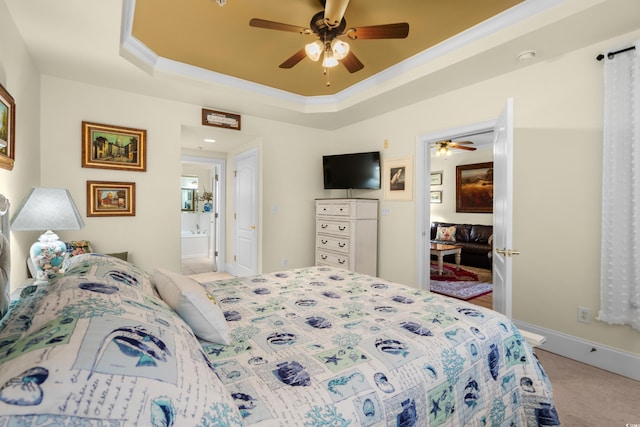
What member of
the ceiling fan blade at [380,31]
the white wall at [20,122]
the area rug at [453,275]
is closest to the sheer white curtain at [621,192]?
the ceiling fan blade at [380,31]

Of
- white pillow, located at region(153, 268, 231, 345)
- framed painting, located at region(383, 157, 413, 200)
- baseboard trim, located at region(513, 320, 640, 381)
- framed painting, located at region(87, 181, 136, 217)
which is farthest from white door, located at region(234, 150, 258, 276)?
baseboard trim, located at region(513, 320, 640, 381)

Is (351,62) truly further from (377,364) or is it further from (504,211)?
(377,364)

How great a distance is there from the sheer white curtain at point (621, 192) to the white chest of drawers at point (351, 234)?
2334 millimetres

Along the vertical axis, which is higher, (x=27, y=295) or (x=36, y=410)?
(x=36, y=410)

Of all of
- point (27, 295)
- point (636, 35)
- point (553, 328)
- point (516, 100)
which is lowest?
point (553, 328)

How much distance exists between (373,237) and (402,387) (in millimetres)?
3170

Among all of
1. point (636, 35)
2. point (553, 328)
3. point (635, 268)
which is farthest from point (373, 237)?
point (636, 35)

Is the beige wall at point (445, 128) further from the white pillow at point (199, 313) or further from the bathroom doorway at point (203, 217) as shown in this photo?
the bathroom doorway at point (203, 217)

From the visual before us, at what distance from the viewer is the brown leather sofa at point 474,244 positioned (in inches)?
221

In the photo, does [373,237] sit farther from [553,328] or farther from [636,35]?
[636,35]

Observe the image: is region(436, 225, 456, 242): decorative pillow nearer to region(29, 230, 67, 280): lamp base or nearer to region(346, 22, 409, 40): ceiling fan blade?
region(346, 22, 409, 40): ceiling fan blade

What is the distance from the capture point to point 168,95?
11.1ft

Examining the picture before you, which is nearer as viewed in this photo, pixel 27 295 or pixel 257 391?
pixel 257 391

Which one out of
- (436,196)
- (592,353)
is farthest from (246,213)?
(436,196)
